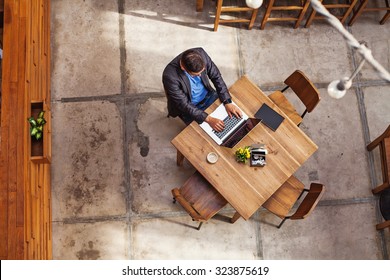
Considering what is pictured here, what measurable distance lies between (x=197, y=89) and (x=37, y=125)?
150cm

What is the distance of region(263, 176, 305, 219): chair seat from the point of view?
13.9ft

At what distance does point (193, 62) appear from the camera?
12.2 feet

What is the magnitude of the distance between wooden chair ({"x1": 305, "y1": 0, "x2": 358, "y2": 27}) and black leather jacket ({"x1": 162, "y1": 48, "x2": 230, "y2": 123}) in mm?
1667

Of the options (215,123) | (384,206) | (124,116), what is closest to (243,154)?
(215,123)

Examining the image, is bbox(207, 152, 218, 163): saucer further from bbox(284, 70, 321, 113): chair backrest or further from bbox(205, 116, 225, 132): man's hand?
bbox(284, 70, 321, 113): chair backrest

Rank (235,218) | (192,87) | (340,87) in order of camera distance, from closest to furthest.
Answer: (340,87)
(192,87)
(235,218)

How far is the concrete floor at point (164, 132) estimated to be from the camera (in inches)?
183

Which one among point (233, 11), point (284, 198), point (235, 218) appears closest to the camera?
point (284, 198)

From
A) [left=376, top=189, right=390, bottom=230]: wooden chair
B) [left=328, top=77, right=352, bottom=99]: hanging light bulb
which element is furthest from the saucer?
[left=376, top=189, right=390, bottom=230]: wooden chair

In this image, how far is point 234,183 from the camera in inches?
155

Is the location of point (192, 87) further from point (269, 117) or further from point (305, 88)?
point (305, 88)

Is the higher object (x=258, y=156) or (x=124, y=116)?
(x=124, y=116)

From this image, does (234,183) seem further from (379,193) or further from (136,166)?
(379,193)
